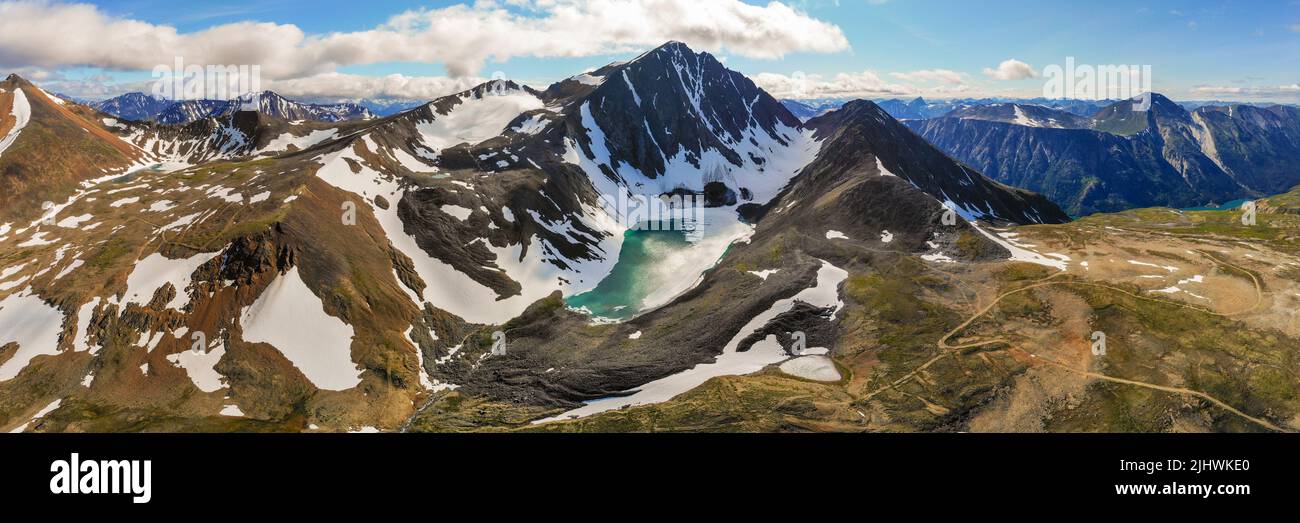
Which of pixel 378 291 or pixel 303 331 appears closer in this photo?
pixel 303 331

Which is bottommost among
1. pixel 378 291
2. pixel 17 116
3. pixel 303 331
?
pixel 303 331

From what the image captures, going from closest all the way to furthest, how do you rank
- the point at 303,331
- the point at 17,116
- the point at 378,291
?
1. the point at 303,331
2. the point at 378,291
3. the point at 17,116

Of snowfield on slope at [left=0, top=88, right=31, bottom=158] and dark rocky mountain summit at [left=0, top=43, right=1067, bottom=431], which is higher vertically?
snowfield on slope at [left=0, top=88, right=31, bottom=158]

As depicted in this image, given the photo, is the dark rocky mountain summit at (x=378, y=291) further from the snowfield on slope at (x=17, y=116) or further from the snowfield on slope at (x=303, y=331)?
the snowfield on slope at (x=17, y=116)

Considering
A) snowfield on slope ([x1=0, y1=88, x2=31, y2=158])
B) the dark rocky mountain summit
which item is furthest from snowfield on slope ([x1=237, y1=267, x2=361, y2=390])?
snowfield on slope ([x1=0, y1=88, x2=31, y2=158])

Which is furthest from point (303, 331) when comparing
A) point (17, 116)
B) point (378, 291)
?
point (17, 116)

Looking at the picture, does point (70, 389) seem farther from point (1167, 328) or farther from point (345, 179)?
point (1167, 328)

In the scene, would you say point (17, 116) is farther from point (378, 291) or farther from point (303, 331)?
point (303, 331)

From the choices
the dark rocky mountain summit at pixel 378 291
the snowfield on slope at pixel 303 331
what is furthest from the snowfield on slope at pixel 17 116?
the snowfield on slope at pixel 303 331

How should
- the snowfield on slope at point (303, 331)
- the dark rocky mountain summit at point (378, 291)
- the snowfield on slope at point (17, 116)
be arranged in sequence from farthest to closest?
the snowfield on slope at point (17, 116) → the snowfield on slope at point (303, 331) → the dark rocky mountain summit at point (378, 291)

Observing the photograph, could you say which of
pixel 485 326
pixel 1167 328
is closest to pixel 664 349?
pixel 485 326

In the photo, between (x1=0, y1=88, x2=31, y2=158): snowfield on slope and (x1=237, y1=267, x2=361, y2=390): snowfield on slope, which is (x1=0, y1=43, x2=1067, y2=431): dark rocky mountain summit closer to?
(x1=237, y1=267, x2=361, y2=390): snowfield on slope
